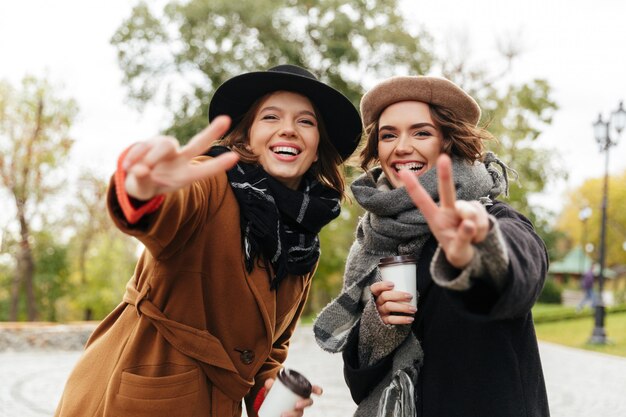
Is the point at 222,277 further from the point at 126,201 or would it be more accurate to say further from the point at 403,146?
the point at 403,146

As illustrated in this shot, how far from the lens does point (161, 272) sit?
7.93ft

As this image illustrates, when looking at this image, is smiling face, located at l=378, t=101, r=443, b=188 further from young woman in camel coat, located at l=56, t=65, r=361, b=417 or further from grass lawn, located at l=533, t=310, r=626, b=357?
grass lawn, located at l=533, t=310, r=626, b=357

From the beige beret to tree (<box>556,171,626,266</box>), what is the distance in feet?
165

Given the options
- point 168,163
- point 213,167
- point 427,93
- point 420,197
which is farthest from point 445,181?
point 427,93

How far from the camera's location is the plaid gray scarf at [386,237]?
2371 mm

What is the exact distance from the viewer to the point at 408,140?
260 cm

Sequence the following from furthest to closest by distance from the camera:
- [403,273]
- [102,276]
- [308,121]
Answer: [102,276]
[308,121]
[403,273]

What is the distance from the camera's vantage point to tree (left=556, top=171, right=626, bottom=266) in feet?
169

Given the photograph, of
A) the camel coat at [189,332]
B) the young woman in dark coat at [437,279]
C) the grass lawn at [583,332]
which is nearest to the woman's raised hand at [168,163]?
the camel coat at [189,332]

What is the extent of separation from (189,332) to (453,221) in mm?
1215

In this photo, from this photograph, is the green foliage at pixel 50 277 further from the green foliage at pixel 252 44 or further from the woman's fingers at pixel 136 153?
the woman's fingers at pixel 136 153

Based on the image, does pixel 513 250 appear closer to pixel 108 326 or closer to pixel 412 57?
pixel 108 326

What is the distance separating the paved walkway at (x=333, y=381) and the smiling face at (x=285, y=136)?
5230 millimetres

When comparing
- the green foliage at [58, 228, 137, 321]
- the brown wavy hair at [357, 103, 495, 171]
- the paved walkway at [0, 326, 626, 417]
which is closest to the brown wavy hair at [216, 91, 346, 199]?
the brown wavy hair at [357, 103, 495, 171]
